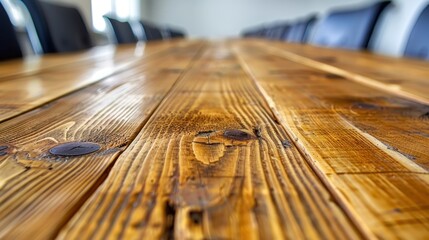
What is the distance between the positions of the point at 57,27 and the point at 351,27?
1131 mm

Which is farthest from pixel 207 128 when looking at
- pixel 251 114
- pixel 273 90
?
pixel 273 90

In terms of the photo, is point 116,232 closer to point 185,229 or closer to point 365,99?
point 185,229

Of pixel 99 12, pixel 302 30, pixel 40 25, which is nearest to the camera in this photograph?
pixel 40 25

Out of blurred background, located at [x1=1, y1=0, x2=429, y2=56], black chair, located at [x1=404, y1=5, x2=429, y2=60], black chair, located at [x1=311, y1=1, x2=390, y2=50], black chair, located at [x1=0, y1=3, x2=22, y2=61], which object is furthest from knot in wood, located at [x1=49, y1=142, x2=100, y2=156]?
blurred background, located at [x1=1, y1=0, x2=429, y2=56]

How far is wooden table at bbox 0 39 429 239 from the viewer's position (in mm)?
134

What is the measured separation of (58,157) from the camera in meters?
0.20

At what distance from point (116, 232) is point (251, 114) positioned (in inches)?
7.7

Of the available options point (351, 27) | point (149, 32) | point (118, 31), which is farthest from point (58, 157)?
point (149, 32)

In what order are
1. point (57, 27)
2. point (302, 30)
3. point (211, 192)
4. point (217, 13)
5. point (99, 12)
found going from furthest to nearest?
point (217, 13) < point (99, 12) < point (302, 30) < point (57, 27) < point (211, 192)

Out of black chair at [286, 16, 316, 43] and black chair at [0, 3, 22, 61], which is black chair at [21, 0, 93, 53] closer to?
→ black chair at [0, 3, 22, 61]

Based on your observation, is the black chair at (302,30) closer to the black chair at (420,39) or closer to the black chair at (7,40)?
the black chair at (420,39)

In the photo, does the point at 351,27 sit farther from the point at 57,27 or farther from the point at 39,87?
the point at 39,87

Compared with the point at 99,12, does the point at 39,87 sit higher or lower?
higher

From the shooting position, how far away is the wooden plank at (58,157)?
0.14 metres
